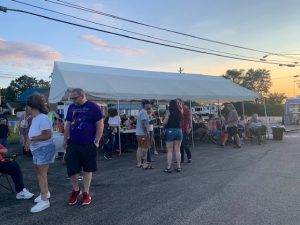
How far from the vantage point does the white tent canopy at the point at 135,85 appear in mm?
11266

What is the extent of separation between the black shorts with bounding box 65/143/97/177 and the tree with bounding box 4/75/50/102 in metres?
90.3

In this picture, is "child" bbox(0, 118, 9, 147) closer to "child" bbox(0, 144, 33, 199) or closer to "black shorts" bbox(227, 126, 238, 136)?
"child" bbox(0, 144, 33, 199)

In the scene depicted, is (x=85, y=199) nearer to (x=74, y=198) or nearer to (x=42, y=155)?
(x=74, y=198)

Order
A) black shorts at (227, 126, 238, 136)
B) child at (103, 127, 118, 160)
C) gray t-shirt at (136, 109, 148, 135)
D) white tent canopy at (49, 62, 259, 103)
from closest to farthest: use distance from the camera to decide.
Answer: gray t-shirt at (136, 109, 148, 135)
child at (103, 127, 118, 160)
white tent canopy at (49, 62, 259, 103)
black shorts at (227, 126, 238, 136)

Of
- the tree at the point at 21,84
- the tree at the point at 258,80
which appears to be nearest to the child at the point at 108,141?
the tree at the point at 258,80

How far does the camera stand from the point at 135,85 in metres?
13.2

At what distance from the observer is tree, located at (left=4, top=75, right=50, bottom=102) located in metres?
90.1

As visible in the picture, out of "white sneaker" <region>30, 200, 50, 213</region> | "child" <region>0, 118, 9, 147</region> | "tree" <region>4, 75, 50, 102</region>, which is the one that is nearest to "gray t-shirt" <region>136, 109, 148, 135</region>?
"white sneaker" <region>30, 200, 50, 213</region>

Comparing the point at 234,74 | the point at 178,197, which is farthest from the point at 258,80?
the point at 178,197

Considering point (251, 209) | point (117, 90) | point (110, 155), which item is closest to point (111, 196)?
point (251, 209)

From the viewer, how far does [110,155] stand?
34.5 ft

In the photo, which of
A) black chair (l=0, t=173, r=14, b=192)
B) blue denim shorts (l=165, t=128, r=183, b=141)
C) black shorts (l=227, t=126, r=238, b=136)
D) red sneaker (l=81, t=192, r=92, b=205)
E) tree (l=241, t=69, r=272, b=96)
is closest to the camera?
red sneaker (l=81, t=192, r=92, b=205)

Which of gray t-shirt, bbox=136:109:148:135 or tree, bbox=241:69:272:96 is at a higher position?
tree, bbox=241:69:272:96

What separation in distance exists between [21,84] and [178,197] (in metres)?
97.4
